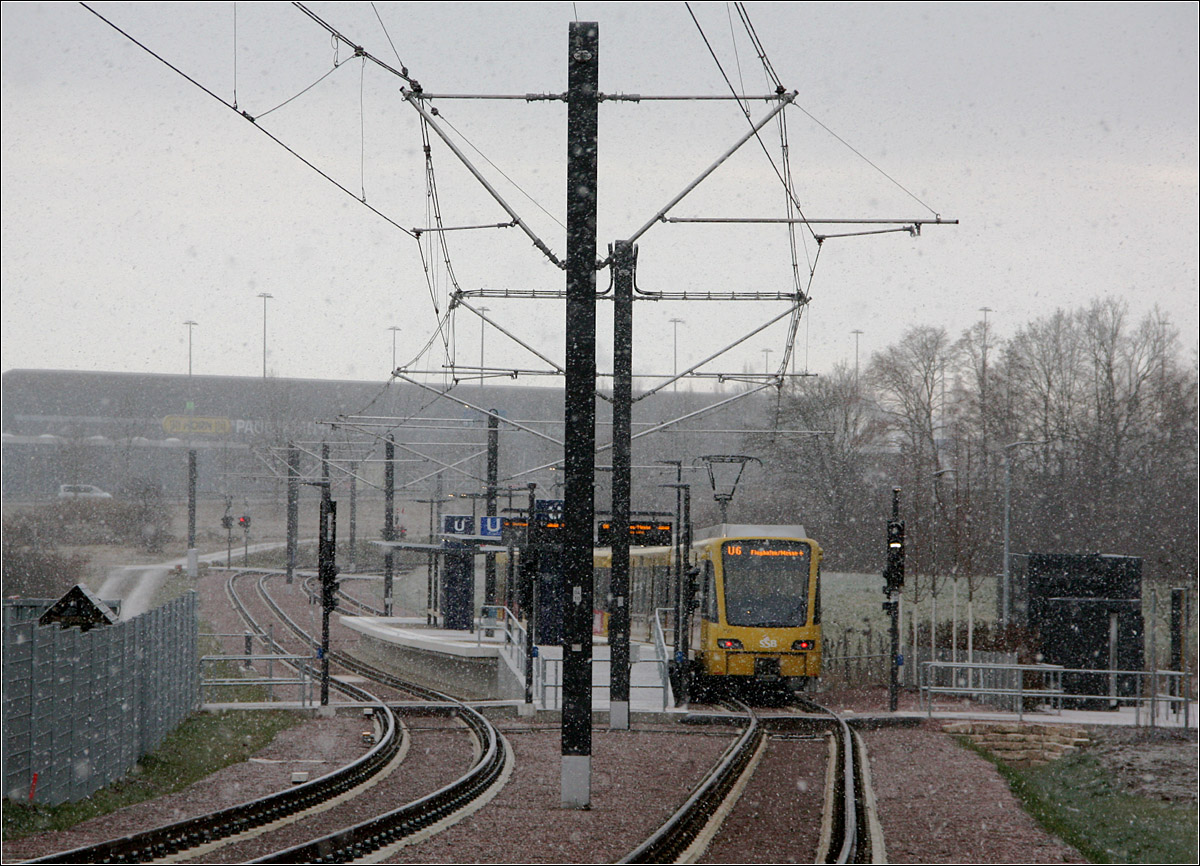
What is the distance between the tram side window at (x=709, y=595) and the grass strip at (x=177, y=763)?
795 centimetres

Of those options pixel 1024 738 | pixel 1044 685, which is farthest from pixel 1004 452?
pixel 1024 738

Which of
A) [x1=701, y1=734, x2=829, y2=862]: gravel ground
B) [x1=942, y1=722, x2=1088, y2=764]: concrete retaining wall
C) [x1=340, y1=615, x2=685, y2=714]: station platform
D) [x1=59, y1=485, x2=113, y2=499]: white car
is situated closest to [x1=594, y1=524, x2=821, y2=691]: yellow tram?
[x1=340, y1=615, x2=685, y2=714]: station platform

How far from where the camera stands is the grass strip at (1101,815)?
12.0m

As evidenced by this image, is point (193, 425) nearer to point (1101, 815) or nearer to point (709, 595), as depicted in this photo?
point (709, 595)

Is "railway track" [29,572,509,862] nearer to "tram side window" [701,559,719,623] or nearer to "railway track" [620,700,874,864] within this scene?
"railway track" [620,700,874,864]

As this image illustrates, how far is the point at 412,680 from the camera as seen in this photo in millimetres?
31844

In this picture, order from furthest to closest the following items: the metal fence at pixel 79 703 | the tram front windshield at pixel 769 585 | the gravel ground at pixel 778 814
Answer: the tram front windshield at pixel 769 585 → the metal fence at pixel 79 703 → the gravel ground at pixel 778 814

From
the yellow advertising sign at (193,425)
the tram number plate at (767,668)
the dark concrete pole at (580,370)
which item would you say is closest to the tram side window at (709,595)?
the tram number plate at (767,668)

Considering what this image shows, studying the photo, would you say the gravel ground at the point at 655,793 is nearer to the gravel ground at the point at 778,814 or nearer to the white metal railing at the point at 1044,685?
the gravel ground at the point at 778,814

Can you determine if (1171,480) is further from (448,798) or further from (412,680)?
(448,798)

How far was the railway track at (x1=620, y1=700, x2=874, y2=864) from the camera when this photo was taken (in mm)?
10508

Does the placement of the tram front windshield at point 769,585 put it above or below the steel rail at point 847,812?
above

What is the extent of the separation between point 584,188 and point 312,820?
6.78 meters

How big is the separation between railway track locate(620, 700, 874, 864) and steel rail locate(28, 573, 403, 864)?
143 inches
